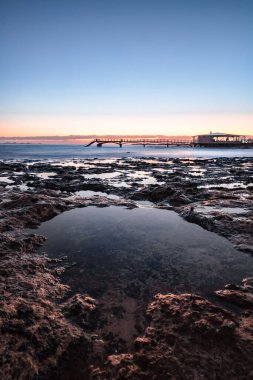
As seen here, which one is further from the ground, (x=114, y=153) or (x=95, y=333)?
(x=114, y=153)

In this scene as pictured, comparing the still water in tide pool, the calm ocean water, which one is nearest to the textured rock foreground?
the still water in tide pool

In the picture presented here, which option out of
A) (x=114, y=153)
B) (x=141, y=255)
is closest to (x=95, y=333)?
(x=141, y=255)

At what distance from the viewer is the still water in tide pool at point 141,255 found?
3.73 m

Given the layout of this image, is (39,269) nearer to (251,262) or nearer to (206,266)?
(206,266)

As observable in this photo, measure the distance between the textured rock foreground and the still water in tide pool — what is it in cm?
57

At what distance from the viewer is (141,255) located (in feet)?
15.4

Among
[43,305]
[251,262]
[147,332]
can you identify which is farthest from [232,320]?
[43,305]

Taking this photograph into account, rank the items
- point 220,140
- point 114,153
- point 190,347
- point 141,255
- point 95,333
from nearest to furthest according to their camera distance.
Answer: point 190,347
point 95,333
point 141,255
point 114,153
point 220,140

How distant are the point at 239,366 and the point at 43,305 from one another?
2.25 meters

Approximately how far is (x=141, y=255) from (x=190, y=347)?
228 centimetres

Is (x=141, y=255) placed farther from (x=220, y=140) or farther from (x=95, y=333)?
(x=220, y=140)

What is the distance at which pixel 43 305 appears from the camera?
10.2ft

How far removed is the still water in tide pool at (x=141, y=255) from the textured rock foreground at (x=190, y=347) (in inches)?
22.5

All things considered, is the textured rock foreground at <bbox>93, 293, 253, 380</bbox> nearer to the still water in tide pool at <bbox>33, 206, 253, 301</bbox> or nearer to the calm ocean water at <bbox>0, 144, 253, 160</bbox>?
the still water in tide pool at <bbox>33, 206, 253, 301</bbox>
